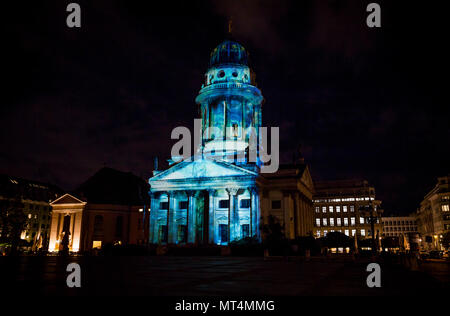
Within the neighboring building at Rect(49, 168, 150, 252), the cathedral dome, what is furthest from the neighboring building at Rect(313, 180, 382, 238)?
the neighboring building at Rect(49, 168, 150, 252)

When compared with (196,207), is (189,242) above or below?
below

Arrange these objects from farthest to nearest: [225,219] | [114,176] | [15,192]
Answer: [114,176], [225,219], [15,192]

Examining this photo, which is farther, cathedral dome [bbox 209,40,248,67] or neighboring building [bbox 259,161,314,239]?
cathedral dome [bbox 209,40,248,67]

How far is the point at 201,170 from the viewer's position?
5803 centimetres

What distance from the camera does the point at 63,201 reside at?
72438mm

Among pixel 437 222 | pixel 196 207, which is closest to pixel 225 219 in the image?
pixel 196 207

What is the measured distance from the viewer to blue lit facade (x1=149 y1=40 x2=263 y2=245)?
185 ft

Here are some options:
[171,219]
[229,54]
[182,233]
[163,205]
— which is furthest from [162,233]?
[229,54]

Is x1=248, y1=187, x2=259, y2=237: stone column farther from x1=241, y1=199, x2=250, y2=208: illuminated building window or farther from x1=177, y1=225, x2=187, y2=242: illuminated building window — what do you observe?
x1=177, y1=225, x2=187, y2=242: illuminated building window

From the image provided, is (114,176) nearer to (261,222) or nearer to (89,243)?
(89,243)

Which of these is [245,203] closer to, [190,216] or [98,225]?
[190,216]

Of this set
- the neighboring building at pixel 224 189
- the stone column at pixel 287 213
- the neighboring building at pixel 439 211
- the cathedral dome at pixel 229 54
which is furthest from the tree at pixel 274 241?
the neighboring building at pixel 439 211
